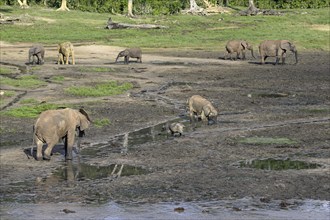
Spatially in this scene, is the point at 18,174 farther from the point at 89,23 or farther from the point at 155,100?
the point at 89,23

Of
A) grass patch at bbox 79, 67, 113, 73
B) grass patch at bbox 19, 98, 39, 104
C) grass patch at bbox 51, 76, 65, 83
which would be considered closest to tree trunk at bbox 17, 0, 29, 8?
grass patch at bbox 79, 67, 113, 73

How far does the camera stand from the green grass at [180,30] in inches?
2093

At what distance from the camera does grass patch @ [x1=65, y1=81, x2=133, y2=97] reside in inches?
1109

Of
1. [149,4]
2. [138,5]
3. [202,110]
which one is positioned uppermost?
[149,4]

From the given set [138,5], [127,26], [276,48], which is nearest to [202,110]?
[276,48]

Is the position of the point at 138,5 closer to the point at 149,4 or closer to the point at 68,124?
the point at 149,4

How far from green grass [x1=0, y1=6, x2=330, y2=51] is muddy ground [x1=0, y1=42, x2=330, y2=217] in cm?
1576

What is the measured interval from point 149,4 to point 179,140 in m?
59.3

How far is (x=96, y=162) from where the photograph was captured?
1683 centimetres

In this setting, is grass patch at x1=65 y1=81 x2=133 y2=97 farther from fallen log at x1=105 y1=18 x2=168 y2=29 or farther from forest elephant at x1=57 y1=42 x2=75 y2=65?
fallen log at x1=105 y1=18 x2=168 y2=29

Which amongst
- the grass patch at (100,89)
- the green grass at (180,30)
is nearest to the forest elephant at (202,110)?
the grass patch at (100,89)

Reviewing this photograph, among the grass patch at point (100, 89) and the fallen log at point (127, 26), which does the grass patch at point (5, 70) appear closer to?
the grass patch at point (100, 89)

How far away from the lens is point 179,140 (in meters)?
19.5

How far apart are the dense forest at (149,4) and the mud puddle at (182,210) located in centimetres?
6237
